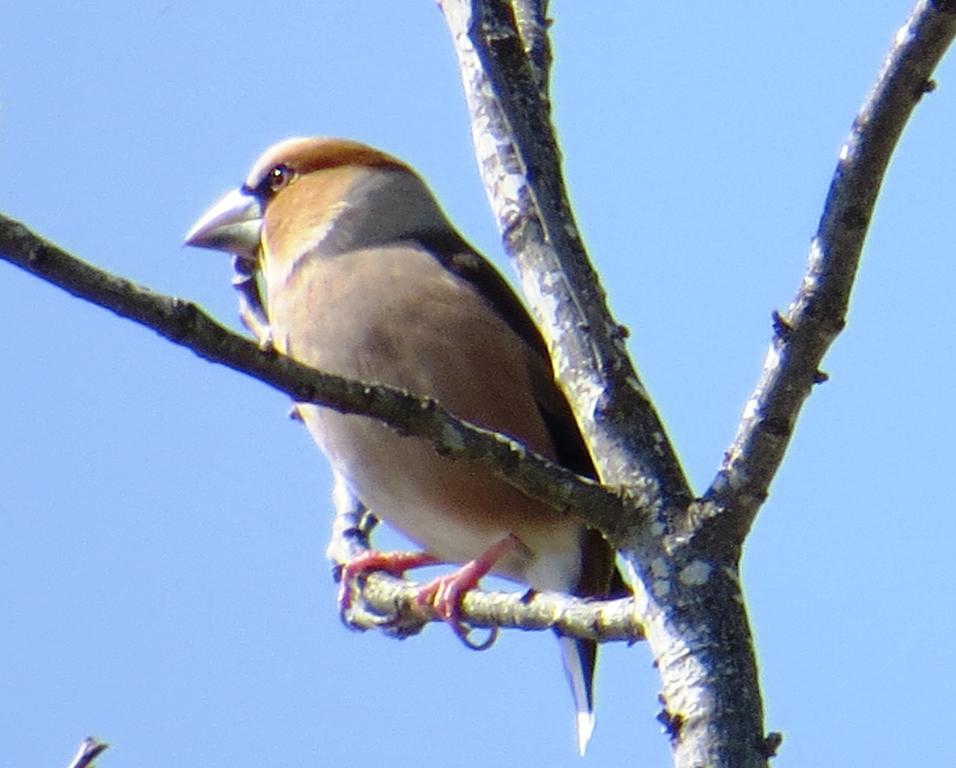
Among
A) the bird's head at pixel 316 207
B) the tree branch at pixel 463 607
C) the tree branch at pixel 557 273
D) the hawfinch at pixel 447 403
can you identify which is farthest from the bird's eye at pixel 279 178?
the tree branch at pixel 557 273

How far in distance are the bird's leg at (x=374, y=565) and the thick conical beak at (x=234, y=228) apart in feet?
3.47

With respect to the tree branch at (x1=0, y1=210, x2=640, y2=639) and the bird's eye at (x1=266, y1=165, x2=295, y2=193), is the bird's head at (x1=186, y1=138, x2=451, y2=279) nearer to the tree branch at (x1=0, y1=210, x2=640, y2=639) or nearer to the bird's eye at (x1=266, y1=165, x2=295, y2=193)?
the bird's eye at (x1=266, y1=165, x2=295, y2=193)

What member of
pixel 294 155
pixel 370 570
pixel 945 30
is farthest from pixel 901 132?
pixel 294 155

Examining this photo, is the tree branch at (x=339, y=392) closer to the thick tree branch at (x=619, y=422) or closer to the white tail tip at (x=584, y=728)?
the thick tree branch at (x=619, y=422)

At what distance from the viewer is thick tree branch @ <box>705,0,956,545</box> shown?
7.00ft

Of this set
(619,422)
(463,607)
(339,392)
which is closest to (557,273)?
(619,422)

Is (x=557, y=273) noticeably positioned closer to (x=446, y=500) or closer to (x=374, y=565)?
(x=446, y=500)

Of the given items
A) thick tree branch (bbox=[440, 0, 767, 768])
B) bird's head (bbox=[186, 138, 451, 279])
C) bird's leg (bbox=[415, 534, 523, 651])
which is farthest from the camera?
bird's head (bbox=[186, 138, 451, 279])

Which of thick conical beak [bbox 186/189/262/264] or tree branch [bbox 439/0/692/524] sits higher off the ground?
thick conical beak [bbox 186/189/262/264]

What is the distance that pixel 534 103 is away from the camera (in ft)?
9.02

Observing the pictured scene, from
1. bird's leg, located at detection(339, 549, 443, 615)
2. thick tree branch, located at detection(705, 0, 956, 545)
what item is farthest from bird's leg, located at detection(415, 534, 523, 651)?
thick tree branch, located at detection(705, 0, 956, 545)

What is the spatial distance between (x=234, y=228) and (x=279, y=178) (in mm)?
187

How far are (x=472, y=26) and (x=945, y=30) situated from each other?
2.58ft

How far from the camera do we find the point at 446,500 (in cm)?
364
